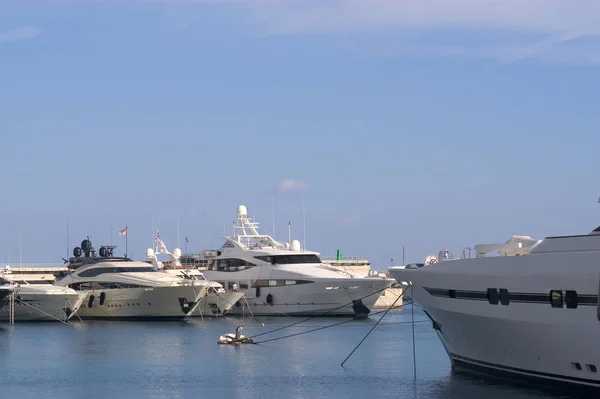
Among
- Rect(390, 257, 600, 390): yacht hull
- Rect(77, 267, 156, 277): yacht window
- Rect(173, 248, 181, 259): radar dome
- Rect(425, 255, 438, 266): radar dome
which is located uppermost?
Rect(173, 248, 181, 259): radar dome

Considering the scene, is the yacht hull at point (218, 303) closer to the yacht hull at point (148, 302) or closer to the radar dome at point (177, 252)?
the yacht hull at point (148, 302)

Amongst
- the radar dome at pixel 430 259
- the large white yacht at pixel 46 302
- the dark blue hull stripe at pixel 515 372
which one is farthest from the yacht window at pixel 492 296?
the large white yacht at pixel 46 302

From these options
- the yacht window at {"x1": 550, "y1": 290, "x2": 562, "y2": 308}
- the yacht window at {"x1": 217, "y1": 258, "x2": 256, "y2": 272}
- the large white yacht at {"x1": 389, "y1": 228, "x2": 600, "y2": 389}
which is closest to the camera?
the large white yacht at {"x1": 389, "y1": 228, "x2": 600, "y2": 389}

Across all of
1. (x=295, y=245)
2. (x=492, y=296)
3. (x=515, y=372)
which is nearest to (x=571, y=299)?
(x=492, y=296)

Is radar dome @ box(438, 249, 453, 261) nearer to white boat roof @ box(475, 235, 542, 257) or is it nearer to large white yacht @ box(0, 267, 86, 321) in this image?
white boat roof @ box(475, 235, 542, 257)

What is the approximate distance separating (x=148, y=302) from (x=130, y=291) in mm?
1377

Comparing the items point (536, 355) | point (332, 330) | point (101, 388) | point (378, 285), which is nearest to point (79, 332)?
point (332, 330)

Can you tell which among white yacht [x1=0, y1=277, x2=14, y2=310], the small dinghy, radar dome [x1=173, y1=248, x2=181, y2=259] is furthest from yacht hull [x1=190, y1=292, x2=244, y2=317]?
the small dinghy

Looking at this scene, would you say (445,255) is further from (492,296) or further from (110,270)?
(110,270)

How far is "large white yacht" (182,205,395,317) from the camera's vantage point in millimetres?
67188

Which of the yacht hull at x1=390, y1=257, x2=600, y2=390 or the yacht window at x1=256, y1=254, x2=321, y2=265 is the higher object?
the yacht window at x1=256, y1=254, x2=321, y2=265

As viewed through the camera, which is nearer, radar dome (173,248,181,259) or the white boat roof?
the white boat roof

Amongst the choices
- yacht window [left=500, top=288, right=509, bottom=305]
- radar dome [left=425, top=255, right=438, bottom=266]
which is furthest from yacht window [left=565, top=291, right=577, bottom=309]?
radar dome [left=425, top=255, right=438, bottom=266]

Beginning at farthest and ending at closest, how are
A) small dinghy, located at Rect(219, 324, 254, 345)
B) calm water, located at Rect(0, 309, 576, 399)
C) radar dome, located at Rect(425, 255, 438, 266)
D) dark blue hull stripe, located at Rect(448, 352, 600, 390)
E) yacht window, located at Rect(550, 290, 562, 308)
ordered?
small dinghy, located at Rect(219, 324, 254, 345) → radar dome, located at Rect(425, 255, 438, 266) → calm water, located at Rect(0, 309, 576, 399) → dark blue hull stripe, located at Rect(448, 352, 600, 390) → yacht window, located at Rect(550, 290, 562, 308)
